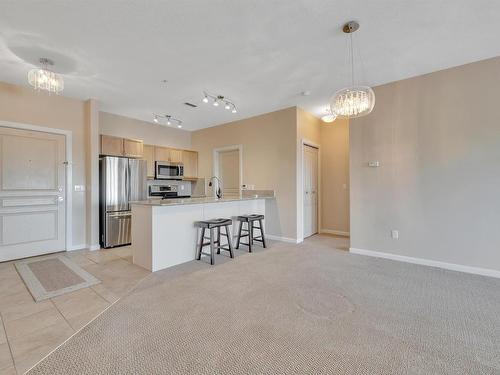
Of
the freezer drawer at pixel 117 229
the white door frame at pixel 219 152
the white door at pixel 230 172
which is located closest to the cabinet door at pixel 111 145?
the freezer drawer at pixel 117 229

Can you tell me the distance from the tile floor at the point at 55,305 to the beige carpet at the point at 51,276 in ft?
0.24

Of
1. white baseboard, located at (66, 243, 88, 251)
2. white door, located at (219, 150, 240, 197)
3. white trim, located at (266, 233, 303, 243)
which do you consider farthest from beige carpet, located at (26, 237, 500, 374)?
white door, located at (219, 150, 240, 197)

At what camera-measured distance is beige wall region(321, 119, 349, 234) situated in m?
5.51

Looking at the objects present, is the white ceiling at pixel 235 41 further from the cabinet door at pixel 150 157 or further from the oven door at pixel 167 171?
the oven door at pixel 167 171

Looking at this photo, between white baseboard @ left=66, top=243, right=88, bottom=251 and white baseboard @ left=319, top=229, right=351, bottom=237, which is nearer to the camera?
white baseboard @ left=66, top=243, right=88, bottom=251

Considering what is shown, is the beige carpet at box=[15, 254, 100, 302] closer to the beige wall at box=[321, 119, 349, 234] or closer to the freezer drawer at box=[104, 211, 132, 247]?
the freezer drawer at box=[104, 211, 132, 247]

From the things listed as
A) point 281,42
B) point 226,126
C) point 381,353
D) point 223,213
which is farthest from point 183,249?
point 226,126

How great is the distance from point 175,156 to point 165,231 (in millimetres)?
3295

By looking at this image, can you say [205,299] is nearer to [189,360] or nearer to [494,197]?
[189,360]

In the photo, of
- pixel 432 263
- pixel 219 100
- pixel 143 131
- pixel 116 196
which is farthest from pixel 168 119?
pixel 432 263

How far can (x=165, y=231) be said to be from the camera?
334 centimetres

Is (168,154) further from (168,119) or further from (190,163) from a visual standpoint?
(168,119)

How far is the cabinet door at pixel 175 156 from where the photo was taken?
612 centimetres

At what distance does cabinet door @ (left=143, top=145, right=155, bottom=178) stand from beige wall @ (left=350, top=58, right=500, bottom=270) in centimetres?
448
